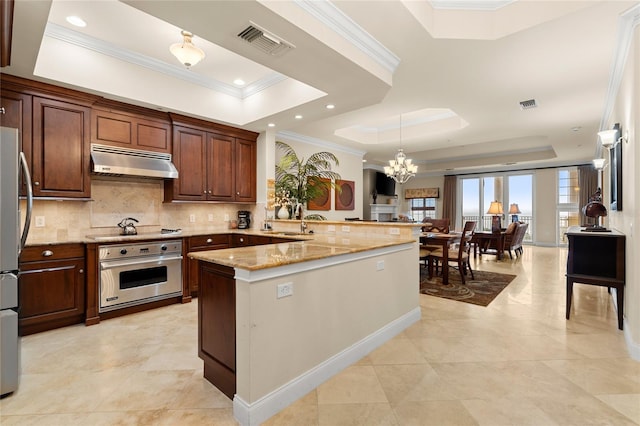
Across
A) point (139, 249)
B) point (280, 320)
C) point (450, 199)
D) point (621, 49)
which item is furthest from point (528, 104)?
point (450, 199)

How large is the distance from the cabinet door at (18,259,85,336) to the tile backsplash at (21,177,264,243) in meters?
0.37

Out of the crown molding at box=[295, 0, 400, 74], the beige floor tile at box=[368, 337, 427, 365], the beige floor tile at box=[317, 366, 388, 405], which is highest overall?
the crown molding at box=[295, 0, 400, 74]

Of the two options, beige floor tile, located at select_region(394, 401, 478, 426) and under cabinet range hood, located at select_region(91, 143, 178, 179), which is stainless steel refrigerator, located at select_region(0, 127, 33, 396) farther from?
beige floor tile, located at select_region(394, 401, 478, 426)

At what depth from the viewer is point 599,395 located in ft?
6.48

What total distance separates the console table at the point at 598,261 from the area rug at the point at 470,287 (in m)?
1.03

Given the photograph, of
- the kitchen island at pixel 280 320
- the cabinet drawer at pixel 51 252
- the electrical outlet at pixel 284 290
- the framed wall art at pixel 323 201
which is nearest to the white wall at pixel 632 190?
the kitchen island at pixel 280 320

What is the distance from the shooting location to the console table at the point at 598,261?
2.97m

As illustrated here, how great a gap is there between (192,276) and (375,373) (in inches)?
110

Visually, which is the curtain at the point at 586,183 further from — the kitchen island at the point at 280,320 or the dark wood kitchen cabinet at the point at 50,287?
the dark wood kitchen cabinet at the point at 50,287

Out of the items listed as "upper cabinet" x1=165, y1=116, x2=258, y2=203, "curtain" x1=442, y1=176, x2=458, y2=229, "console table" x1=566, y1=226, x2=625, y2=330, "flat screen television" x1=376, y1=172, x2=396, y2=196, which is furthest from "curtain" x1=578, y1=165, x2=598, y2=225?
"upper cabinet" x1=165, y1=116, x2=258, y2=203

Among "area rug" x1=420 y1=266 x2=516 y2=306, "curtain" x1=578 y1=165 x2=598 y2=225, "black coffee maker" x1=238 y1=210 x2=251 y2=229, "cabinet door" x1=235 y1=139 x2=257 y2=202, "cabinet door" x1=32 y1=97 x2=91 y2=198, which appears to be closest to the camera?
"cabinet door" x1=32 y1=97 x2=91 y2=198

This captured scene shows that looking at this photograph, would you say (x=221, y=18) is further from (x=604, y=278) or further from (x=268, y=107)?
(x=604, y=278)

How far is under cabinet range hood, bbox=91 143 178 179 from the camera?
3451 mm

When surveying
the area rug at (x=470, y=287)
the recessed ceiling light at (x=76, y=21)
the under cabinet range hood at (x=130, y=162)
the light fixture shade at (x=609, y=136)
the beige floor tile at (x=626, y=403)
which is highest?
the recessed ceiling light at (x=76, y=21)
